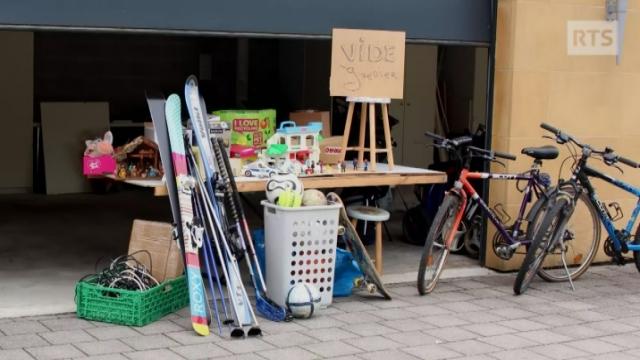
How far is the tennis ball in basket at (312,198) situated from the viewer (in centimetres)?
588

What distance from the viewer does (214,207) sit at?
227 inches

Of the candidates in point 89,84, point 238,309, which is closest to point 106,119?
point 89,84

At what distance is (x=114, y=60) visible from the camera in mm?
11297

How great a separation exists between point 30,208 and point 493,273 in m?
4.62

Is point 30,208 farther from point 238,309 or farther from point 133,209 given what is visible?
point 238,309

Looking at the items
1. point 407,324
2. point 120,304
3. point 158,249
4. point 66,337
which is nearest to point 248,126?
point 158,249

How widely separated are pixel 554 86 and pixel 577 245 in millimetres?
1217

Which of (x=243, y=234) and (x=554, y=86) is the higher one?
(x=554, y=86)

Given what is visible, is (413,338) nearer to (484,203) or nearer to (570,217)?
(484,203)

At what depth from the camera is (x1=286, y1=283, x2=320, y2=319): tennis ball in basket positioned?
5.66 metres

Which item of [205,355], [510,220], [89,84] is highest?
[89,84]

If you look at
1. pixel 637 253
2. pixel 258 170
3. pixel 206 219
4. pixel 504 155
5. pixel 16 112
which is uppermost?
pixel 16 112

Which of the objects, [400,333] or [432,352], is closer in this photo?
[432,352]

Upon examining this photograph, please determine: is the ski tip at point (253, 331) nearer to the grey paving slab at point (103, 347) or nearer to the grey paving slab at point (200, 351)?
the grey paving slab at point (200, 351)
